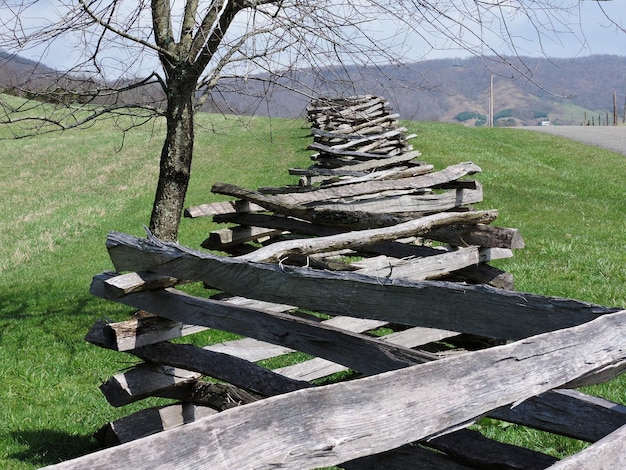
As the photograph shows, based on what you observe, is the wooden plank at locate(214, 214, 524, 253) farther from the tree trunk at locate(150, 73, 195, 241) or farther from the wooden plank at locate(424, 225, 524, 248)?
the tree trunk at locate(150, 73, 195, 241)

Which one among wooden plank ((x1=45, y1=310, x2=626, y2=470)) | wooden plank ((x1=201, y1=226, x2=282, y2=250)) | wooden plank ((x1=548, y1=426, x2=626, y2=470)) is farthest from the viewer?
wooden plank ((x1=201, y1=226, x2=282, y2=250))

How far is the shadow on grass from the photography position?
4523mm

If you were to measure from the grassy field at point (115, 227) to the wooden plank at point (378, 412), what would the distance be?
229 cm

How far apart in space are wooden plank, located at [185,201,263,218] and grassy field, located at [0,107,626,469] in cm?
91

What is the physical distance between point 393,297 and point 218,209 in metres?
3.43

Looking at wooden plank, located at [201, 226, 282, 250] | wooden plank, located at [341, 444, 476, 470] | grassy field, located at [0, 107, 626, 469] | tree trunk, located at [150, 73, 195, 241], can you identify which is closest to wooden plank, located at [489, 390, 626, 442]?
wooden plank, located at [341, 444, 476, 470]

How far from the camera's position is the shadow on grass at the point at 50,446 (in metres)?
4.52

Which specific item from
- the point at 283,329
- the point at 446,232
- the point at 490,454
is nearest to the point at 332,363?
the point at 446,232

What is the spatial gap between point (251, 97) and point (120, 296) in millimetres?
3446

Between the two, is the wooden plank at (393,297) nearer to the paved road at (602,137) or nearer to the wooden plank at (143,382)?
the wooden plank at (143,382)

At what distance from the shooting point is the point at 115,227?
590 inches

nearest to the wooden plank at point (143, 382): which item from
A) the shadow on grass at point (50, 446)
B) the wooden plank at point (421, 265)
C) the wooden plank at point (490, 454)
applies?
the shadow on grass at point (50, 446)

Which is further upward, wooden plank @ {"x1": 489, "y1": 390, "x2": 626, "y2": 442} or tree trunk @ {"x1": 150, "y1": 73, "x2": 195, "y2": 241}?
tree trunk @ {"x1": 150, "y1": 73, "x2": 195, "y2": 241}

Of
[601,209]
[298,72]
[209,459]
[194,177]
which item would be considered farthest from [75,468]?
[194,177]
